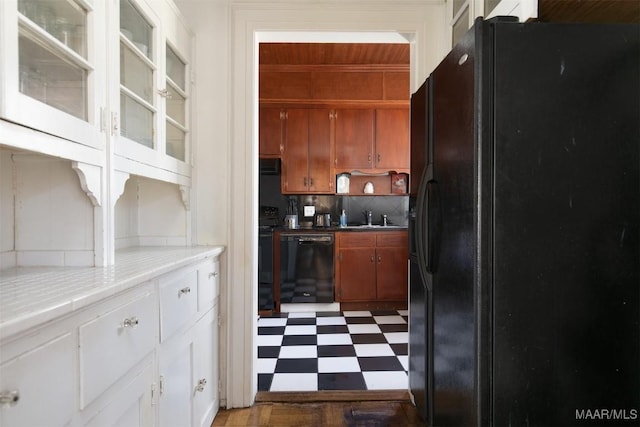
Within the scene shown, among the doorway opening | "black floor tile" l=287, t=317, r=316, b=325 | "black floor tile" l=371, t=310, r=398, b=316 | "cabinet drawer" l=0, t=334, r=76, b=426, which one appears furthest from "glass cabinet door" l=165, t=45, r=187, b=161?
"black floor tile" l=371, t=310, r=398, b=316

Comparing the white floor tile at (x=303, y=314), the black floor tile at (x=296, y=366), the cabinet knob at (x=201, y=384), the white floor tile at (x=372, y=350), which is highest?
the cabinet knob at (x=201, y=384)

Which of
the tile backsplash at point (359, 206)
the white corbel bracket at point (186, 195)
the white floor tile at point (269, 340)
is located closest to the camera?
the white corbel bracket at point (186, 195)

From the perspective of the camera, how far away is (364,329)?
321cm

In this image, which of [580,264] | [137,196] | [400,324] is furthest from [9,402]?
[400,324]

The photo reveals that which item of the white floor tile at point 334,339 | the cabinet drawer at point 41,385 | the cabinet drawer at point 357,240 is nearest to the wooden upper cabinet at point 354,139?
the cabinet drawer at point 357,240

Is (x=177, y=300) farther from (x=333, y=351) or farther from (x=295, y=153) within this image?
(x=295, y=153)

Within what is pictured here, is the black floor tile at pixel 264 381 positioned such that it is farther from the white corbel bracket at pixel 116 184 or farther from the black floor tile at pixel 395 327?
the white corbel bracket at pixel 116 184

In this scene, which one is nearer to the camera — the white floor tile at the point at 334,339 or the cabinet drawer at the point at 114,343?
the cabinet drawer at the point at 114,343

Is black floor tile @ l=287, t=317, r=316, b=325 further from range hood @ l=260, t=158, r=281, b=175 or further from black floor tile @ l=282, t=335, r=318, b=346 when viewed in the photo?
range hood @ l=260, t=158, r=281, b=175

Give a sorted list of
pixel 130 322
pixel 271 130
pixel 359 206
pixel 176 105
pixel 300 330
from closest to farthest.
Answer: pixel 130 322, pixel 176 105, pixel 300 330, pixel 271 130, pixel 359 206

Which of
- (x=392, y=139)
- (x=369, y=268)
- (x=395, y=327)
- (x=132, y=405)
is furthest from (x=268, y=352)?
(x=392, y=139)

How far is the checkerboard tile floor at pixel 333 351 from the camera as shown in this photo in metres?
2.19

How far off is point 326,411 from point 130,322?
1.36 metres

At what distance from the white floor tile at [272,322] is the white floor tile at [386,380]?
4.27 feet
